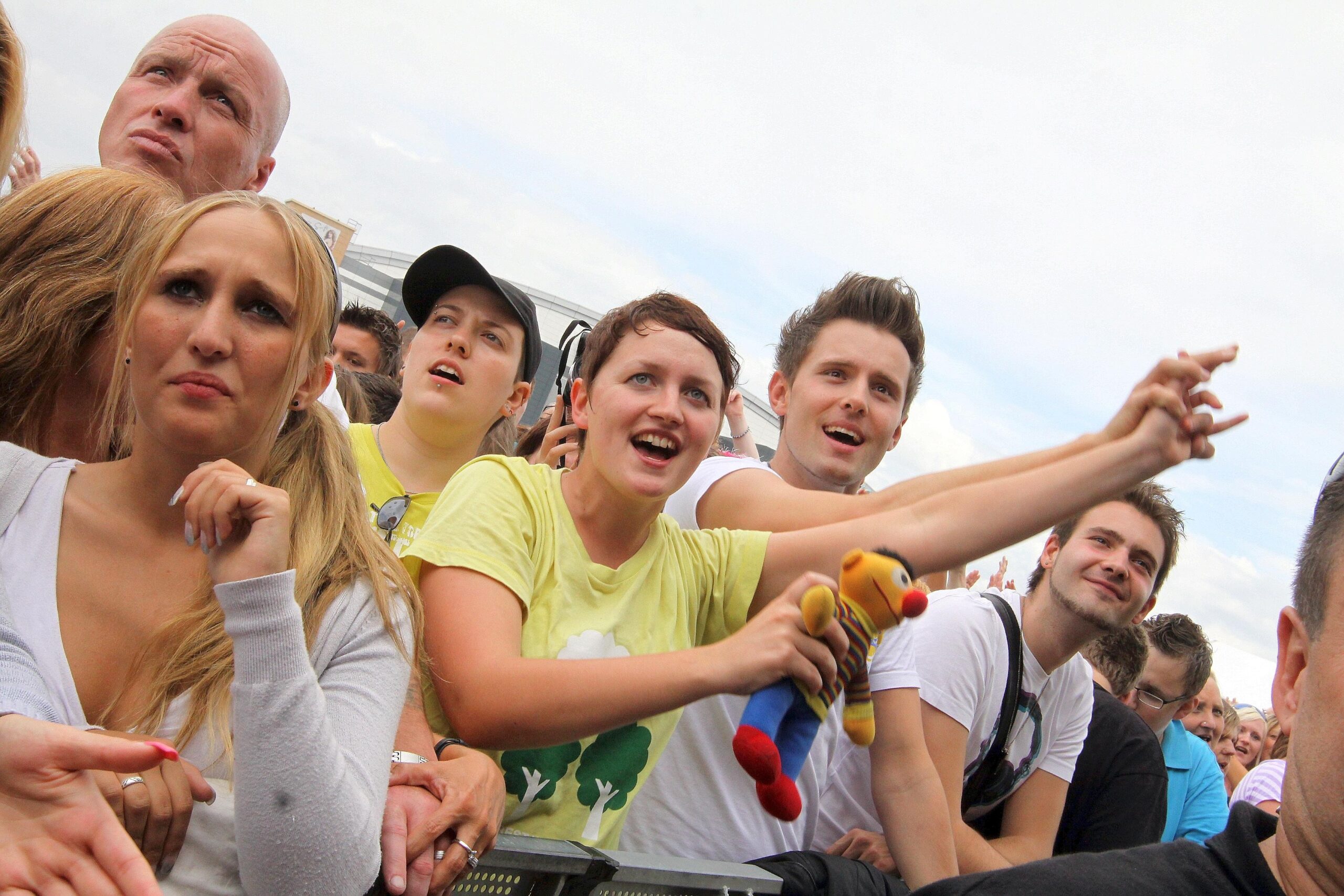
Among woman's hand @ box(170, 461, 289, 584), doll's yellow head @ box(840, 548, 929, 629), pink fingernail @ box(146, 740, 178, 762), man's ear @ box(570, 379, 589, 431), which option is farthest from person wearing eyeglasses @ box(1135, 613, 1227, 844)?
pink fingernail @ box(146, 740, 178, 762)

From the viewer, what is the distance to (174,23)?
10.3ft

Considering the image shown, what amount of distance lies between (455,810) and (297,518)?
59 centimetres

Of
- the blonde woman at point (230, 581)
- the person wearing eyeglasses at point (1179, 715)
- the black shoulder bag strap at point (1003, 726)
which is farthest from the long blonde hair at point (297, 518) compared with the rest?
the person wearing eyeglasses at point (1179, 715)

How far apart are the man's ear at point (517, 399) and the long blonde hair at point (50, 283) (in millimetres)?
1660

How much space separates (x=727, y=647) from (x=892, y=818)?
130 cm

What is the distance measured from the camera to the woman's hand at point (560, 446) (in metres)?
3.15

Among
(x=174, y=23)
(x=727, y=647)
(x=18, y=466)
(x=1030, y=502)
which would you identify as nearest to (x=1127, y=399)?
(x=1030, y=502)

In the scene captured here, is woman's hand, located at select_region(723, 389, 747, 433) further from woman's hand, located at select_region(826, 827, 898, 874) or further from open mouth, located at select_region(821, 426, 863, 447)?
woman's hand, located at select_region(826, 827, 898, 874)

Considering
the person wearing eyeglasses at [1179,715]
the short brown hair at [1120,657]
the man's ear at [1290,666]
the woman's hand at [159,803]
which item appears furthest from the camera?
the person wearing eyeglasses at [1179,715]

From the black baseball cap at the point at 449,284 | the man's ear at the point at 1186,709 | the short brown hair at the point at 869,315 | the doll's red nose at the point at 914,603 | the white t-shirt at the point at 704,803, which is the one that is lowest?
the white t-shirt at the point at 704,803

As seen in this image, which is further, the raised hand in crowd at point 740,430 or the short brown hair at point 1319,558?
the raised hand in crowd at point 740,430

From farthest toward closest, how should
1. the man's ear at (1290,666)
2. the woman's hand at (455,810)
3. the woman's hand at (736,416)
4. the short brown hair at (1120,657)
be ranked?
1. the short brown hair at (1120,657)
2. the woman's hand at (736,416)
3. the woman's hand at (455,810)
4. the man's ear at (1290,666)

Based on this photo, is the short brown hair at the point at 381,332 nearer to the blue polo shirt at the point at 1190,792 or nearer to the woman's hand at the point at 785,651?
the woman's hand at the point at 785,651

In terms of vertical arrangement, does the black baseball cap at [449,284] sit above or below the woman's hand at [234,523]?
above
